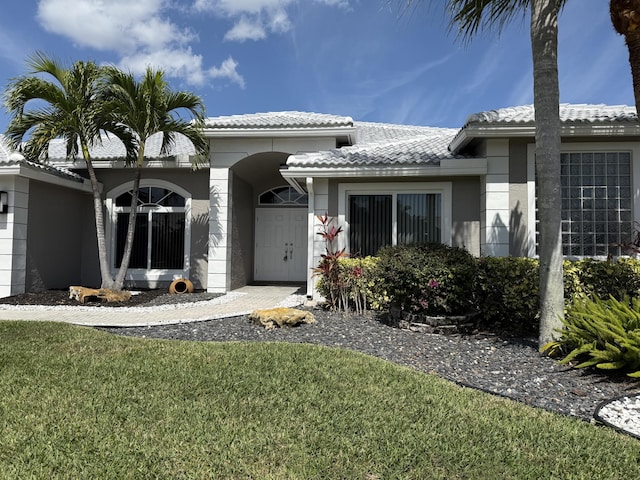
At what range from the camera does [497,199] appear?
9.48 metres

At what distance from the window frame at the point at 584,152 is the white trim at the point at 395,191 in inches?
66.9


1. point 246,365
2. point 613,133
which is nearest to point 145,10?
point 246,365

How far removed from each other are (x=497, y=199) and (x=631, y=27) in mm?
4662

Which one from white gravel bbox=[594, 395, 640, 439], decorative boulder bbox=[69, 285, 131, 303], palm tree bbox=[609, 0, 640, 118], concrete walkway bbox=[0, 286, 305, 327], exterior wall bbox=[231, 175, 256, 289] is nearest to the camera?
white gravel bbox=[594, 395, 640, 439]

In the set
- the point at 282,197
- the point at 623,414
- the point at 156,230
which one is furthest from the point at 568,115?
the point at 156,230

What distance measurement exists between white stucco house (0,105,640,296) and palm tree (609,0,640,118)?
3.69 metres

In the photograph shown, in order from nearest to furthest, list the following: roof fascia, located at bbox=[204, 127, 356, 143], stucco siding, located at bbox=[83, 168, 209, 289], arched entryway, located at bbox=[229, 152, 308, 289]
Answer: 1. roof fascia, located at bbox=[204, 127, 356, 143]
2. stucco siding, located at bbox=[83, 168, 209, 289]
3. arched entryway, located at bbox=[229, 152, 308, 289]

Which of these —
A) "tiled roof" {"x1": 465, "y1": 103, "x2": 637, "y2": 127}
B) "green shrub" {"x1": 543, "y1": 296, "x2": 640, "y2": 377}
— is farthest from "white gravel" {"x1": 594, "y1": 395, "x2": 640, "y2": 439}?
"tiled roof" {"x1": 465, "y1": 103, "x2": 637, "y2": 127}

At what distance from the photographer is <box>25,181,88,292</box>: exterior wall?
39.5 feet

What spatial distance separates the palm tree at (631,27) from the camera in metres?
5.08

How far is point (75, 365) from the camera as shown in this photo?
16.7ft

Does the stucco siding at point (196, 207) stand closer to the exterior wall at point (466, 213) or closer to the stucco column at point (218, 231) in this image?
the stucco column at point (218, 231)

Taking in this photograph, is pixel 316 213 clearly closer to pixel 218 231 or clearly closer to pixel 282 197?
pixel 218 231

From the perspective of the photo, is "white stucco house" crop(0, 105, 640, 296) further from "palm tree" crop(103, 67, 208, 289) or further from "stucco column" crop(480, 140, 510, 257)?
"palm tree" crop(103, 67, 208, 289)
